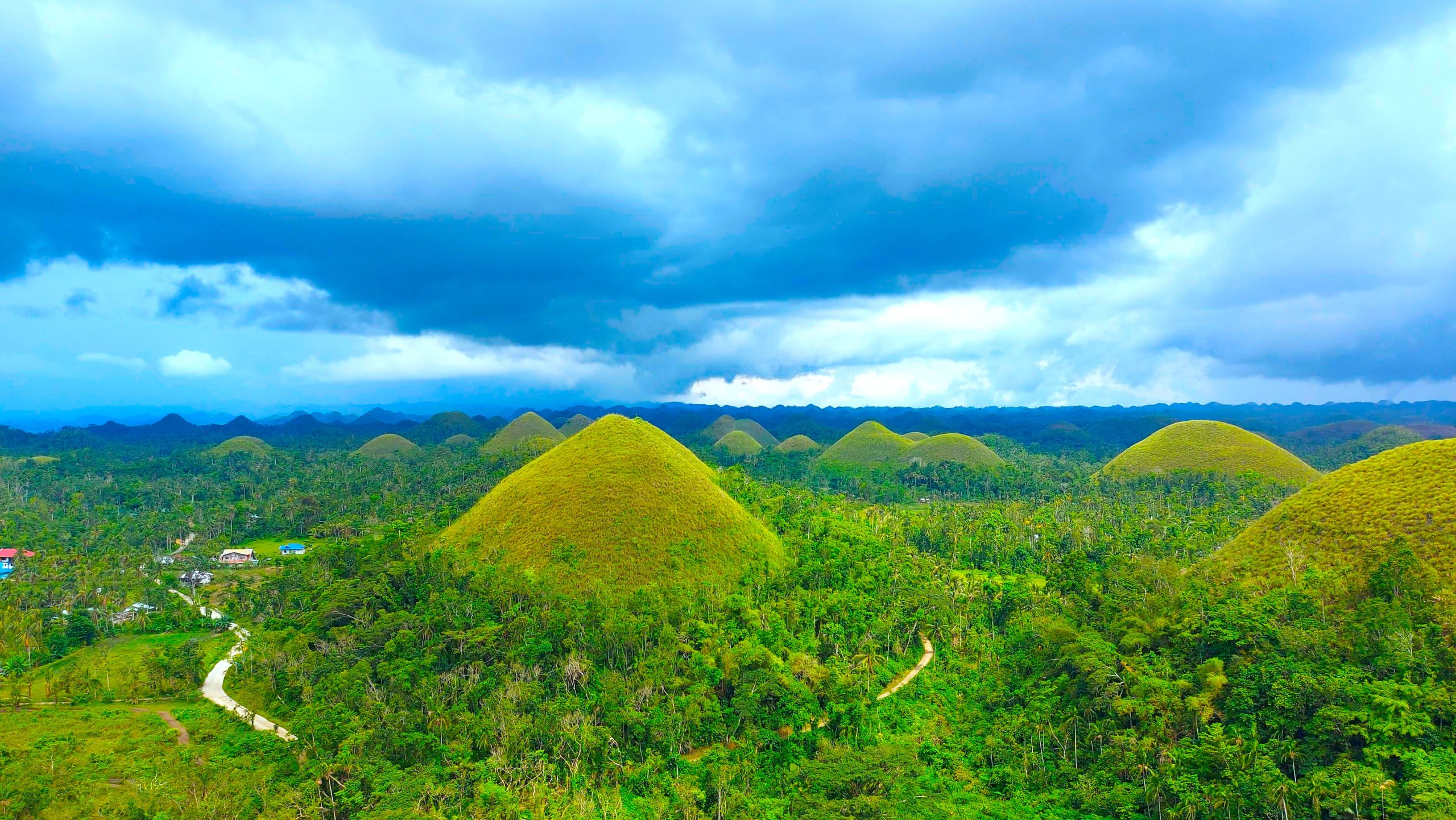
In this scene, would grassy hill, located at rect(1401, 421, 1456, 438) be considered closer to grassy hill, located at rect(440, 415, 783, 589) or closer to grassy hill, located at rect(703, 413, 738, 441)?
grassy hill, located at rect(703, 413, 738, 441)

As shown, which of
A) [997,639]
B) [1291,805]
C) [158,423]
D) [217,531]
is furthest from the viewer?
[158,423]

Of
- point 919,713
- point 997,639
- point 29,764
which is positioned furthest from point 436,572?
point 997,639

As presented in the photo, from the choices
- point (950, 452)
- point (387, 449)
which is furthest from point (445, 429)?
point (950, 452)

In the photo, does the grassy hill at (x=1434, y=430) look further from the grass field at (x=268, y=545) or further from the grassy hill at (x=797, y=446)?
the grass field at (x=268, y=545)

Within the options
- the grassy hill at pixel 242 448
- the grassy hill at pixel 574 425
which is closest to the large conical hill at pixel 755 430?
the grassy hill at pixel 574 425

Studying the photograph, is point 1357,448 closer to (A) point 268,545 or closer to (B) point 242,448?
(A) point 268,545

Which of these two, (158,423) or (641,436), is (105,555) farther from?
(158,423)

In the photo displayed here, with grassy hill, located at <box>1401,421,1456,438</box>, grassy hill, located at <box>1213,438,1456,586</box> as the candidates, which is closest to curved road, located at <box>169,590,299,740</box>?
grassy hill, located at <box>1213,438,1456,586</box>
